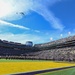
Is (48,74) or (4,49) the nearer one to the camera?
(48,74)

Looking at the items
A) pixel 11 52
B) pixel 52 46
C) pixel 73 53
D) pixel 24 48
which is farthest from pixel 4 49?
pixel 73 53

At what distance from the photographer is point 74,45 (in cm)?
11800

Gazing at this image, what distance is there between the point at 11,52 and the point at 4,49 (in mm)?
4292

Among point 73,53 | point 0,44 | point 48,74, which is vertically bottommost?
point 48,74

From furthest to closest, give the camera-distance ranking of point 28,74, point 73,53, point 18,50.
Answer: point 18,50 → point 73,53 → point 28,74

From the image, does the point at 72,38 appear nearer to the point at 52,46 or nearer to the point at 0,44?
the point at 52,46

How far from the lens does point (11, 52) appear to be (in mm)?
118375

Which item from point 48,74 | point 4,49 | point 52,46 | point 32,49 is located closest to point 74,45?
point 52,46

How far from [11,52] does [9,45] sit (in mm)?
12856

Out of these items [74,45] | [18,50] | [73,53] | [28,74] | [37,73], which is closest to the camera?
[28,74]

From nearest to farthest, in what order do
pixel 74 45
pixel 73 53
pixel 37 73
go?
1. pixel 37 73
2. pixel 73 53
3. pixel 74 45

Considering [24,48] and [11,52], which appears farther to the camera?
[24,48]

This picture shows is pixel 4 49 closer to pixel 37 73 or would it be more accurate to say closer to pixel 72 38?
pixel 72 38

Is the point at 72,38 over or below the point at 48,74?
Answer: over
